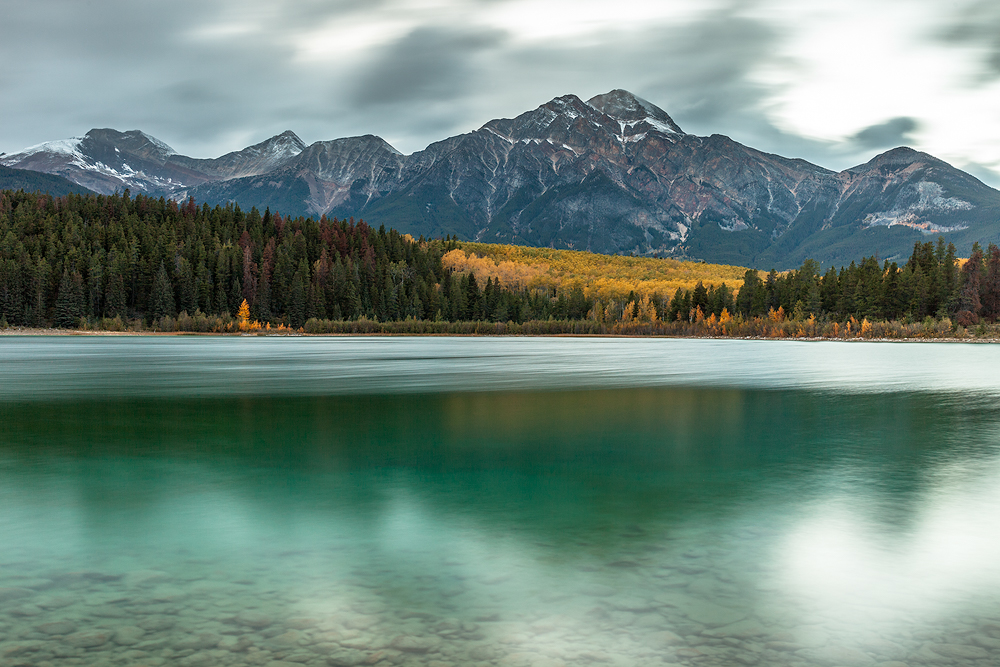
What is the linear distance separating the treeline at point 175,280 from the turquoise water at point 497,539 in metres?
141

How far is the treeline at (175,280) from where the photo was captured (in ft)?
504

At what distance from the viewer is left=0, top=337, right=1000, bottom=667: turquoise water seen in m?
8.61

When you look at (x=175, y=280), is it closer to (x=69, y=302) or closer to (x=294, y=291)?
(x=69, y=302)

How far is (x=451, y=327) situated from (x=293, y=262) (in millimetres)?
43027

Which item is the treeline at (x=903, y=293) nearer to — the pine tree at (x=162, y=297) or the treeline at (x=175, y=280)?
the treeline at (x=175, y=280)

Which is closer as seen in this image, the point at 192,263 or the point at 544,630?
the point at 544,630

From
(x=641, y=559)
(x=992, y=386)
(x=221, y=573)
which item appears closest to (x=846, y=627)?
(x=641, y=559)

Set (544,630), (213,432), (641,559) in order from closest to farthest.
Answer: (544,630), (641,559), (213,432)

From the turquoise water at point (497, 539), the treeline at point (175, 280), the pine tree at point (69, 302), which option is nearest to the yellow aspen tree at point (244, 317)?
the treeline at point (175, 280)

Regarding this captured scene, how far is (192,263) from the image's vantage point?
178 meters

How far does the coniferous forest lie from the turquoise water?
471 ft

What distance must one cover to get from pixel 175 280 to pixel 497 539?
174277 mm

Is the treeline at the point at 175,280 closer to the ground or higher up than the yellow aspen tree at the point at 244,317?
higher up

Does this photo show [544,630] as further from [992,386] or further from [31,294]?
[31,294]
